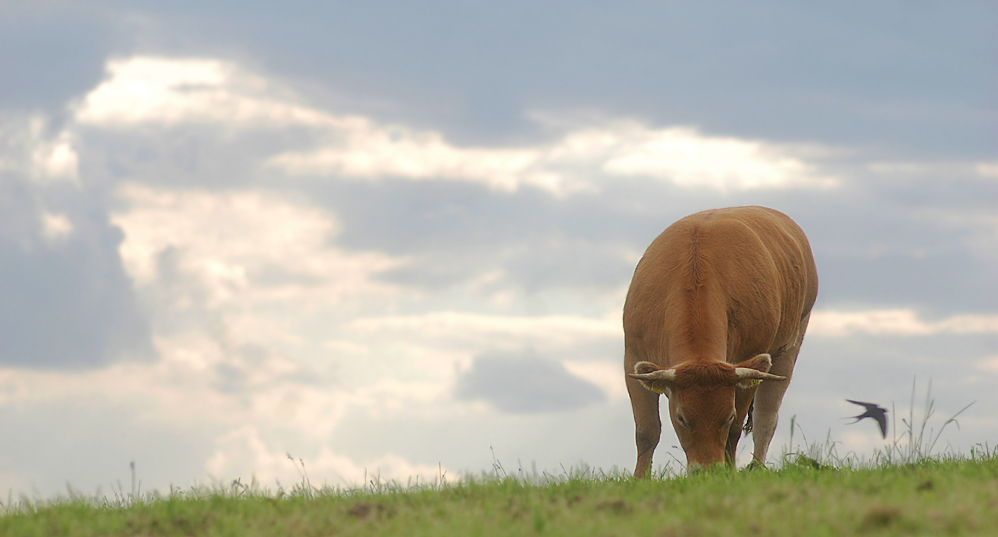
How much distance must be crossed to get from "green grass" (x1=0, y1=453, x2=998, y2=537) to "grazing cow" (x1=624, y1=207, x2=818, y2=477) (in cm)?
123

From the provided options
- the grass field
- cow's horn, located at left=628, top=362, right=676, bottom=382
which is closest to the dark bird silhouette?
the grass field

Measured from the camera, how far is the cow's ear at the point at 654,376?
9.06 m

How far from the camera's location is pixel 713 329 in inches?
383

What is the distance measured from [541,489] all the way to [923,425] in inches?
181

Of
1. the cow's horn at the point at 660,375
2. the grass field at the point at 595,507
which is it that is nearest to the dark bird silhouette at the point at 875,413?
the grass field at the point at 595,507

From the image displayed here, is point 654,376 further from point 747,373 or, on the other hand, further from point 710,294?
point 710,294

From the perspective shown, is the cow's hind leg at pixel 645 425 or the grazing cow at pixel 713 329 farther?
the cow's hind leg at pixel 645 425

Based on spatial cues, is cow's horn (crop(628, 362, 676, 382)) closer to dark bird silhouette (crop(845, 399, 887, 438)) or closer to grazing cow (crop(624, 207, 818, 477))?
grazing cow (crop(624, 207, 818, 477))

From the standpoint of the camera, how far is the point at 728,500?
225 inches

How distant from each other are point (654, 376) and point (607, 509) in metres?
3.45

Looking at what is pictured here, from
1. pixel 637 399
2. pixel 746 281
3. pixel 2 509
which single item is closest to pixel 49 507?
pixel 2 509

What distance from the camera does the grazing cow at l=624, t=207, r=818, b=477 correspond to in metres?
9.02

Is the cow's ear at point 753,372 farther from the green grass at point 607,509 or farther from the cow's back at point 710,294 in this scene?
the green grass at point 607,509

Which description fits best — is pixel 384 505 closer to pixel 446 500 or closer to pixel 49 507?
pixel 446 500
